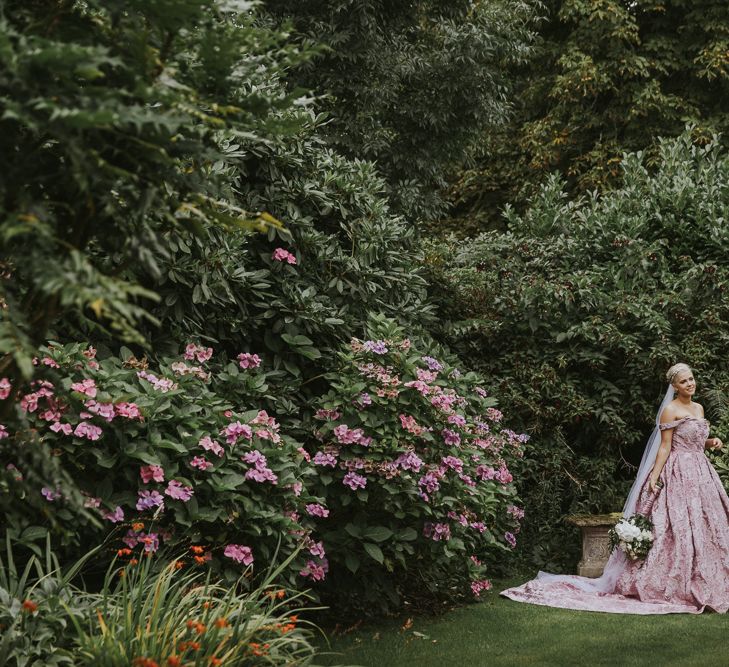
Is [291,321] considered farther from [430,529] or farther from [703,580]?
[703,580]

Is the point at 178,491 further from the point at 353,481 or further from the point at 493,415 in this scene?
the point at 493,415

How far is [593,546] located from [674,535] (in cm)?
98

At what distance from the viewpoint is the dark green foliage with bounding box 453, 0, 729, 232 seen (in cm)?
1366

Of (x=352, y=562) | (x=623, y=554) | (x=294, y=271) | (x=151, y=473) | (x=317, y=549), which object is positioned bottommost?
(x=623, y=554)

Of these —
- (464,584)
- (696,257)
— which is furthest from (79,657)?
(696,257)

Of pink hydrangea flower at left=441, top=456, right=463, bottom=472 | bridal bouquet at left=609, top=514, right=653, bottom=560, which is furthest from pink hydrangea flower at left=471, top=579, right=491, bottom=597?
pink hydrangea flower at left=441, top=456, right=463, bottom=472

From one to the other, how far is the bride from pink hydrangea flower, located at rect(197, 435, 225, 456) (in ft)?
10.2

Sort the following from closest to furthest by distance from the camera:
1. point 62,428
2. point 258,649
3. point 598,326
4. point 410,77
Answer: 1. point 258,649
2. point 62,428
3. point 598,326
4. point 410,77

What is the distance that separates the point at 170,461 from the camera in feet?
15.0

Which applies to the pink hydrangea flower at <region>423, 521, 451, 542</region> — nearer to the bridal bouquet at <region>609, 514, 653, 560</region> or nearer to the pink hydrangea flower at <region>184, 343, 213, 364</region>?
the pink hydrangea flower at <region>184, 343, 213, 364</region>

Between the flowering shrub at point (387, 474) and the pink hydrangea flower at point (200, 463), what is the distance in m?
0.80

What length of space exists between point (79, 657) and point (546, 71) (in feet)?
45.1

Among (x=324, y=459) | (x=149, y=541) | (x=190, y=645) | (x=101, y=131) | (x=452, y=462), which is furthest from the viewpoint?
(x=452, y=462)

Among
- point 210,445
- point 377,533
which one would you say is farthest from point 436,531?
point 210,445
